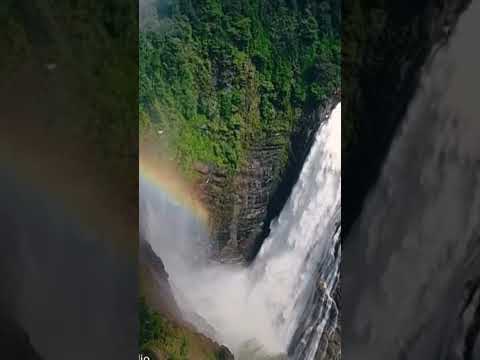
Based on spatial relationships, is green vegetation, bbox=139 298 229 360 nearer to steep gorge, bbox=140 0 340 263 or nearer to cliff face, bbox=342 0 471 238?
steep gorge, bbox=140 0 340 263

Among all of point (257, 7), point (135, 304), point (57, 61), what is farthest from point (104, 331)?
point (257, 7)

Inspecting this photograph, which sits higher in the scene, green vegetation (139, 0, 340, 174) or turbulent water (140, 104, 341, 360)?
green vegetation (139, 0, 340, 174)

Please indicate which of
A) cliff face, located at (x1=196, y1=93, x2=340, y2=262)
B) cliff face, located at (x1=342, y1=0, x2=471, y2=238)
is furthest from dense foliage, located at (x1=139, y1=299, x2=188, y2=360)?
cliff face, located at (x1=342, y1=0, x2=471, y2=238)

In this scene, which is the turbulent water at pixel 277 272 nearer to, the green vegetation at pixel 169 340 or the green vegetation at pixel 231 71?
the green vegetation at pixel 169 340

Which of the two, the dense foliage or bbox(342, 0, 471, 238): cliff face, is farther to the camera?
bbox(342, 0, 471, 238): cliff face

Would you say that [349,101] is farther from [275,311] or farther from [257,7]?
[275,311]

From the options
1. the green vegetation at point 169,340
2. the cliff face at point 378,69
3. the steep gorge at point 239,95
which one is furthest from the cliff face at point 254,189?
the green vegetation at point 169,340

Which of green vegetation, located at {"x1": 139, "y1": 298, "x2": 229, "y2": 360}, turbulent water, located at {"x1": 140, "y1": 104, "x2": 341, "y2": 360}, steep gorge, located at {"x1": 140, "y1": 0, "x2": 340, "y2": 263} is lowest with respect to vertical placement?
green vegetation, located at {"x1": 139, "y1": 298, "x2": 229, "y2": 360}
